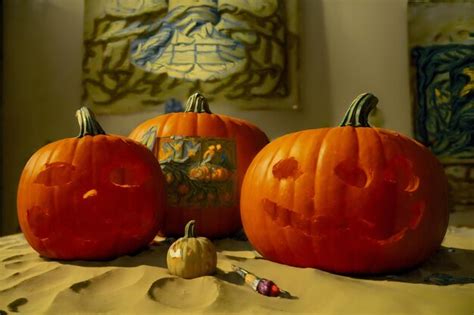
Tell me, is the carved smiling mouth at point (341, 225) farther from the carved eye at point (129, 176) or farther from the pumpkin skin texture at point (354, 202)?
the carved eye at point (129, 176)

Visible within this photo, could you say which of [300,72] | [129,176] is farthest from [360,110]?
[300,72]

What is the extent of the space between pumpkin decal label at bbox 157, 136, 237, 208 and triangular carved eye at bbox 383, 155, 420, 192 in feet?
1.69

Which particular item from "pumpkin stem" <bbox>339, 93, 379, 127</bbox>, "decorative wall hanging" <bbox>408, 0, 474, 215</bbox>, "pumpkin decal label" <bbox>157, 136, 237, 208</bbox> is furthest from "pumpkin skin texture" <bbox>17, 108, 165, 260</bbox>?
"decorative wall hanging" <bbox>408, 0, 474, 215</bbox>

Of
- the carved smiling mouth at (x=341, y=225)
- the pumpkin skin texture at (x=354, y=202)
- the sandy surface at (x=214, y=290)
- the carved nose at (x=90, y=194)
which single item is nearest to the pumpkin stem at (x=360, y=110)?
the pumpkin skin texture at (x=354, y=202)

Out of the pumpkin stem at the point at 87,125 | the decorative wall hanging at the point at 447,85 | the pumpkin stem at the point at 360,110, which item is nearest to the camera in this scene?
the pumpkin stem at the point at 360,110

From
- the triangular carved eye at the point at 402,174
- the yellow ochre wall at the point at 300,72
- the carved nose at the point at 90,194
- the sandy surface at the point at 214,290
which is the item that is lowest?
the sandy surface at the point at 214,290

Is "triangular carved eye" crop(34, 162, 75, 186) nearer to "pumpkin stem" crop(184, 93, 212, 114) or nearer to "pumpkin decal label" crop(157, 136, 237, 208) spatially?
"pumpkin decal label" crop(157, 136, 237, 208)

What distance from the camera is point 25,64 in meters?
2.58

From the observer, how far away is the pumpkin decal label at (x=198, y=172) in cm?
133

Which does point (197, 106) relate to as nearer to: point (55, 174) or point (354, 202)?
point (55, 174)

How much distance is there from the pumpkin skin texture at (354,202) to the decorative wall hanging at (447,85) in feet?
4.78

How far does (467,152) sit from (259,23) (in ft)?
4.16

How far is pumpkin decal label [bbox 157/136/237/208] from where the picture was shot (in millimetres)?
1328

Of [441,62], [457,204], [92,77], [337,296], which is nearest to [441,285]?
[337,296]
